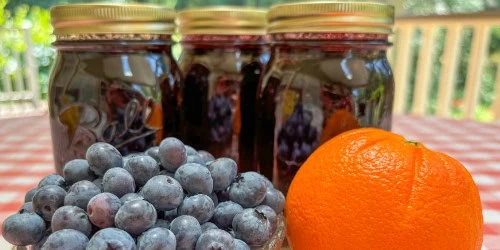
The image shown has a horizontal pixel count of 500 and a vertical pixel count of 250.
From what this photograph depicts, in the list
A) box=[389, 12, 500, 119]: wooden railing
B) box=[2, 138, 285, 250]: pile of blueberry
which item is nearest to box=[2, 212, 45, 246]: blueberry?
box=[2, 138, 285, 250]: pile of blueberry

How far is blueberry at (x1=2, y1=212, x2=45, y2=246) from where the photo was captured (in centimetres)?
30

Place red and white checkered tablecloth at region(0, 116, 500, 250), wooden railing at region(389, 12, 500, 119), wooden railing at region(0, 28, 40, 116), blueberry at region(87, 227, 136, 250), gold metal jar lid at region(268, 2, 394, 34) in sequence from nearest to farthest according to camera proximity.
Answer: blueberry at region(87, 227, 136, 250)
gold metal jar lid at region(268, 2, 394, 34)
red and white checkered tablecloth at region(0, 116, 500, 250)
wooden railing at region(389, 12, 500, 119)
wooden railing at region(0, 28, 40, 116)

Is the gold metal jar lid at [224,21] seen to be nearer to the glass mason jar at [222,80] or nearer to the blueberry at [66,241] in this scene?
the glass mason jar at [222,80]

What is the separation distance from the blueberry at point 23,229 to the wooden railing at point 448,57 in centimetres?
132

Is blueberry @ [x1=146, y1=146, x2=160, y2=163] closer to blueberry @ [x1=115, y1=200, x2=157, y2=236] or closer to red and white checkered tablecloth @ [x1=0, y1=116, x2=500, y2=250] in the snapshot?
blueberry @ [x1=115, y1=200, x2=157, y2=236]

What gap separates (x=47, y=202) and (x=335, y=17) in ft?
0.94

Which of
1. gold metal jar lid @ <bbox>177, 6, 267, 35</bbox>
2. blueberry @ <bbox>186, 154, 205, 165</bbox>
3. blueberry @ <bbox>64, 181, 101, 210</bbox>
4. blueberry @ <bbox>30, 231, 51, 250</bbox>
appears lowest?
blueberry @ <bbox>30, 231, 51, 250</bbox>

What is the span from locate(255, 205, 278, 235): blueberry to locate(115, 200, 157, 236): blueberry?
3.4 inches

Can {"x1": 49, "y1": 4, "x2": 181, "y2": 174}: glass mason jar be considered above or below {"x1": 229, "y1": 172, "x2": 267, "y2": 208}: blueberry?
above

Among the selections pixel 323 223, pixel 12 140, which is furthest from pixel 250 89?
pixel 12 140

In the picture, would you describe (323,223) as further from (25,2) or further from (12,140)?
(25,2)

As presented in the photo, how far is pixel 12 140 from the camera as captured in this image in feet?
3.00

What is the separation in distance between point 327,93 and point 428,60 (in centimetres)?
144

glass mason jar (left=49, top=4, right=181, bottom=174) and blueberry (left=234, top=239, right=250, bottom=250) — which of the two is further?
glass mason jar (left=49, top=4, right=181, bottom=174)
